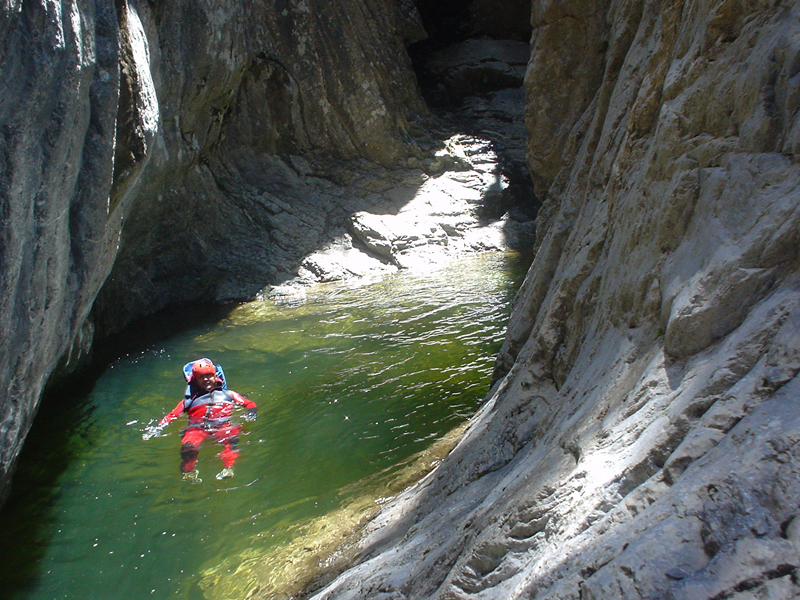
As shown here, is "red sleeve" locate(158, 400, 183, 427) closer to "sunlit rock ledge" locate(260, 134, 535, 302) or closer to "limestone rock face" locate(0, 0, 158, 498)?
"limestone rock face" locate(0, 0, 158, 498)

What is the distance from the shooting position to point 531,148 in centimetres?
688

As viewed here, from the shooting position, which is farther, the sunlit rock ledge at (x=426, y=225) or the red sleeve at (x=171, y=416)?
the sunlit rock ledge at (x=426, y=225)

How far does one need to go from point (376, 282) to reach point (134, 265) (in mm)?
4309

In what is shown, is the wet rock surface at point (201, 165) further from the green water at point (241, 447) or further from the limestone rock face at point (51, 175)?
the green water at point (241, 447)

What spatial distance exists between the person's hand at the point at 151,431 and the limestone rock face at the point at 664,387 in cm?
277

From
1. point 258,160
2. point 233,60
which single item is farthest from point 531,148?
point 258,160

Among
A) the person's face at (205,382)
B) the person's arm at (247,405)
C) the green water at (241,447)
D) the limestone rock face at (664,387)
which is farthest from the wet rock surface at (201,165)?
the limestone rock face at (664,387)

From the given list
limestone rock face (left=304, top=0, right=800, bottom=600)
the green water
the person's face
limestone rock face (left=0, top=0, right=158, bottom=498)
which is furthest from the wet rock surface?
limestone rock face (left=304, top=0, right=800, bottom=600)

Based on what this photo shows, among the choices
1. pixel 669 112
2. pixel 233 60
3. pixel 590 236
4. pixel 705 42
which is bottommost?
pixel 590 236

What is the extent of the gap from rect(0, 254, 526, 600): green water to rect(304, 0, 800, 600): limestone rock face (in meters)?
1.03

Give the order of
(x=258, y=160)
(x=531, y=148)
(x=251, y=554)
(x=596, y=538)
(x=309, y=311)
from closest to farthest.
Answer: (x=596, y=538) → (x=251, y=554) → (x=531, y=148) → (x=309, y=311) → (x=258, y=160)

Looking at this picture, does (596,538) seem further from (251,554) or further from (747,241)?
(251,554)

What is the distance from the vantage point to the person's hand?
4980mm

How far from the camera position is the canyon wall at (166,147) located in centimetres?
305
